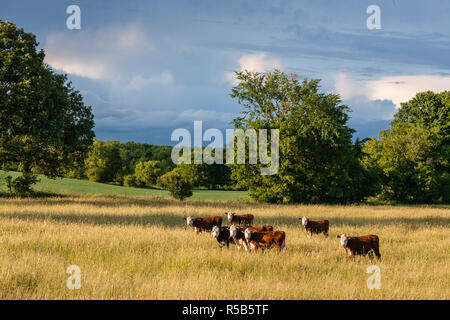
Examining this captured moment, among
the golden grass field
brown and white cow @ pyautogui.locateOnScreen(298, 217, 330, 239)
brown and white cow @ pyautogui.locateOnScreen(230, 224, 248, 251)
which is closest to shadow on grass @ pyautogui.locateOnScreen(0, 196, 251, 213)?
the golden grass field

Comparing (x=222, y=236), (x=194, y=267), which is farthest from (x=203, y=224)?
(x=194, y=267)

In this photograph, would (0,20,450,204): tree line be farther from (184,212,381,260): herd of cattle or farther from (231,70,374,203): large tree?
(184,212,381,260): herd of cattle

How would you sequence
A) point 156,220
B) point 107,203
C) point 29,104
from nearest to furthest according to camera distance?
point 156,220, point 29,104, point 107,203

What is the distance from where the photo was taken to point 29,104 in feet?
86.5

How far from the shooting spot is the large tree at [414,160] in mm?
50562

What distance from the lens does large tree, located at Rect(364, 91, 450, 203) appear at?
50562 mm

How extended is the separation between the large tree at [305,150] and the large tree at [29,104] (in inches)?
670

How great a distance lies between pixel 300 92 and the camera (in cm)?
3909

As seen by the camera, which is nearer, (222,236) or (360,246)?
(360,246)

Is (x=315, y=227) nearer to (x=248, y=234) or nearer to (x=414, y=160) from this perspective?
(x=248, y=234)

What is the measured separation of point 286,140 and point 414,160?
27129mm
